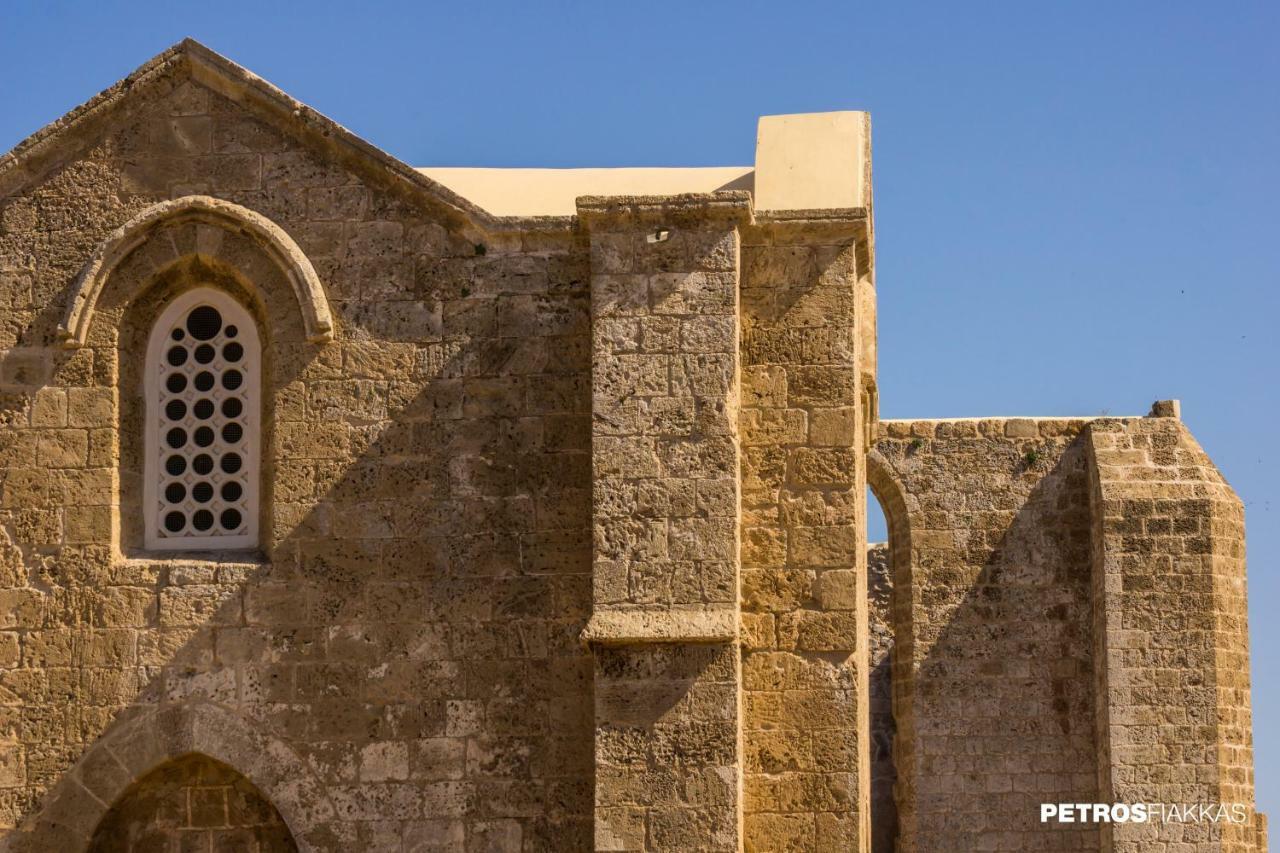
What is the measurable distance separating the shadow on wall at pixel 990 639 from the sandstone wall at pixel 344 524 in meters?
7.06

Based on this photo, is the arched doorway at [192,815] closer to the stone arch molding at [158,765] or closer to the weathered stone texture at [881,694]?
the stone arch molding at [158,765]

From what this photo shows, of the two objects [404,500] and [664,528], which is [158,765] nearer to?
[404,500]

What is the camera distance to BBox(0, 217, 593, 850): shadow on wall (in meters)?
9.94


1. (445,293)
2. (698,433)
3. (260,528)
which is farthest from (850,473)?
(260,528)

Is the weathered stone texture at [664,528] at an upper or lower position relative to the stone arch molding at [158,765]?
upper

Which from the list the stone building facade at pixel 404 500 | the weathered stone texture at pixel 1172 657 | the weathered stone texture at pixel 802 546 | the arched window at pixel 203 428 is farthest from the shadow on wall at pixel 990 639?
the arched window at pixel 203 428

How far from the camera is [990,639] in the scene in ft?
54.6

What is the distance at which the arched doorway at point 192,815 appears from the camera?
400 inches

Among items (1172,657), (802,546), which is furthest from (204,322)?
(1172,657)

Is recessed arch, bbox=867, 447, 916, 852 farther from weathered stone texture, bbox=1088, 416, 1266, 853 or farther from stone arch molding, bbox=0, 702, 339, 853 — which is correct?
stone arch molding, bbox=0, 702, 339, 853

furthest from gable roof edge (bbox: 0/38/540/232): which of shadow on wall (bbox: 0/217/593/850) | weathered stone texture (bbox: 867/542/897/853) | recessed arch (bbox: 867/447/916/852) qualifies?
weathered stone texture (bbox: 867/542/897/853)

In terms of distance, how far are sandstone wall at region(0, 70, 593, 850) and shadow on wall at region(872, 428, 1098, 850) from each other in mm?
7065

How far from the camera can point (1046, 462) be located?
16.9 m

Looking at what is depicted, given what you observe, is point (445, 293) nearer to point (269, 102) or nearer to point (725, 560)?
point (269, 102)
